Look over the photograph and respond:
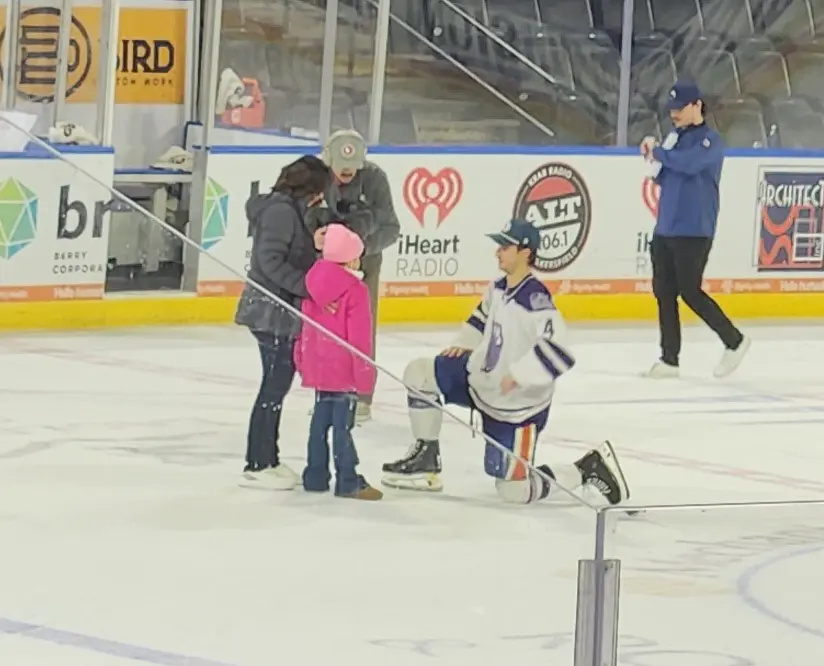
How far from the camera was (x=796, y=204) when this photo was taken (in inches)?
434

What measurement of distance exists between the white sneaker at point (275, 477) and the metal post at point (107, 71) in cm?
466

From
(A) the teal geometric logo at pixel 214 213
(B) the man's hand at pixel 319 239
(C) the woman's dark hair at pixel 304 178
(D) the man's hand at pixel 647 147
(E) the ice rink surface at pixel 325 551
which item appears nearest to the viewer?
(E) the ice rink surface at pixel 325 551

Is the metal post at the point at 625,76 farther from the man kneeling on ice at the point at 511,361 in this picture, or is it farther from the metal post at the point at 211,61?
the man kneeling on ice at the point at 511,361

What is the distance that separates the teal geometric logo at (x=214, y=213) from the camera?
961 cm

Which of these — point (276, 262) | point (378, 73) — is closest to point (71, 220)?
point (378, 73)

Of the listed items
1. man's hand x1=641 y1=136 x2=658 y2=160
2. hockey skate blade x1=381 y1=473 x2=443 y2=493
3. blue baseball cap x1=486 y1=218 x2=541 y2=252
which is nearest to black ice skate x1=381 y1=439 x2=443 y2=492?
hockey skate blade x1=381 y1=473 x2=443 y2=493

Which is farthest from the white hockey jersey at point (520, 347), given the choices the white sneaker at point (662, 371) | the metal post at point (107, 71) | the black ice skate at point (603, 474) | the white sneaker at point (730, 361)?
the metal post at point (107, 71)

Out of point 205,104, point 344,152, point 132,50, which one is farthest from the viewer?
point 132,50

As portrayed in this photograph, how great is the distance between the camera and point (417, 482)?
4.61m

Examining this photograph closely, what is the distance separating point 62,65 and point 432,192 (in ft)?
6.16

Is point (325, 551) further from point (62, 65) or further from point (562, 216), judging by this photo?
point (562, 216)

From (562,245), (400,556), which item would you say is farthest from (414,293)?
(400,556)

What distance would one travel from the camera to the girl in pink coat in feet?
14.7

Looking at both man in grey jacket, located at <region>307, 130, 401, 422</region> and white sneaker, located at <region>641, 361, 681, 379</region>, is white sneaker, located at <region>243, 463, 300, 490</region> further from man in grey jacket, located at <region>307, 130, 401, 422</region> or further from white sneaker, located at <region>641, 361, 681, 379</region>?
white sneaker, located at <region>641, 361, 681, 379</region>
